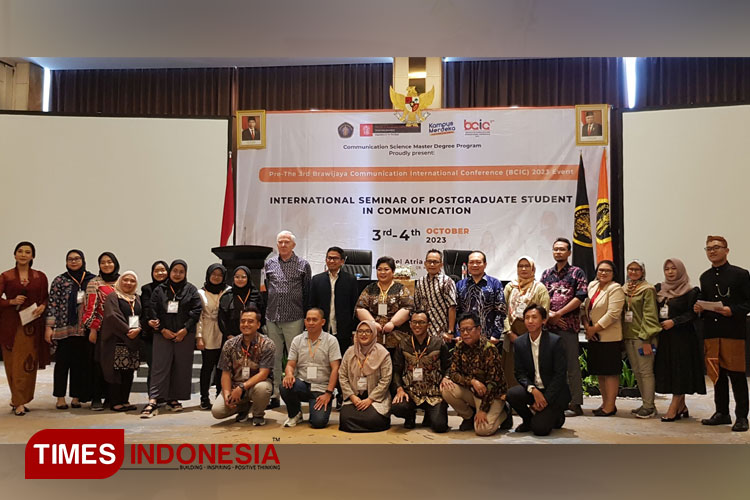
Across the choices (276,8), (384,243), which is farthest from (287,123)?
(276,8)

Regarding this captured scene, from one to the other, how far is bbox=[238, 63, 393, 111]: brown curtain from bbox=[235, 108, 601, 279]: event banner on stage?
5.30 ft

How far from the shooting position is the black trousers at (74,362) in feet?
15.0

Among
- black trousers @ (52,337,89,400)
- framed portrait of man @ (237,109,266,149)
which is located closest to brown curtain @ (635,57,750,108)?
framed portrait of man @ (237,109,266,149)

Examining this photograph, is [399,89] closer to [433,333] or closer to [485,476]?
[433,333]

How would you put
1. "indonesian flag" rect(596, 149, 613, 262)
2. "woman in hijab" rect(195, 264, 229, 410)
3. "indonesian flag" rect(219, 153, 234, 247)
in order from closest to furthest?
"woman in hijab" rect(195, 264, 229, 410)
"indonesian flag" rect(596, 149, 613, 262)
"indonesian flag" rect(219, 153, 234, 247)

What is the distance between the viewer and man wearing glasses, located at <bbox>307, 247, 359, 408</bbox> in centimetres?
453

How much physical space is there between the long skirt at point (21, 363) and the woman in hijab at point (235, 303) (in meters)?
1.21

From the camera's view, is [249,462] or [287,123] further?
[287,123]

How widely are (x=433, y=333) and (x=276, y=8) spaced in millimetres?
2251

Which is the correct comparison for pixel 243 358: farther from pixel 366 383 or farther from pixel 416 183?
pixel 416 183

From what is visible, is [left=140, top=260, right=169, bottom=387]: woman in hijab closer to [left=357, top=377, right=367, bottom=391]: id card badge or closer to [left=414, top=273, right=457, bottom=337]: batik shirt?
[left=357, top=377, right=367, bottom=391]: id card badge

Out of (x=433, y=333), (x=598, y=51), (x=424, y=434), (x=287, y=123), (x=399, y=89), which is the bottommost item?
(x=424, y=434)

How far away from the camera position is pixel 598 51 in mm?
3000

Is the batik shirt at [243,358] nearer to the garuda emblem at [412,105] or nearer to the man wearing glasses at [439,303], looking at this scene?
the man wearing glasses at [439,303]
